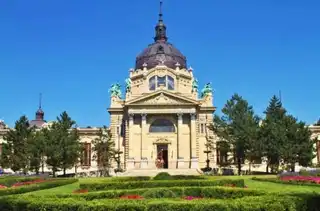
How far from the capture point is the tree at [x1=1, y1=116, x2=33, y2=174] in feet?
189

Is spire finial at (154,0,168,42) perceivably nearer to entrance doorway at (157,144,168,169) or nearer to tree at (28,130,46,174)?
entrance doorway at (157,144,168,169)

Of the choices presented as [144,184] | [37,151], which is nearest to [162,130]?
[37,151]

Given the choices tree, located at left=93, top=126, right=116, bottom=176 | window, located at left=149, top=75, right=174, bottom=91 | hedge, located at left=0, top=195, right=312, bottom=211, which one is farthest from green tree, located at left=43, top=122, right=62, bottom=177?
hedge, located at left=0, top=195, right=312, bottom=211

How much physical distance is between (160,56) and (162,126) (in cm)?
1603

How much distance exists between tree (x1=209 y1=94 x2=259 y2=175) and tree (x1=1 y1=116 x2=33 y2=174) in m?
28.8

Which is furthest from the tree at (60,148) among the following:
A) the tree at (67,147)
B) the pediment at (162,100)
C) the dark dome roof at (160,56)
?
the dark dome roof at (160,56)

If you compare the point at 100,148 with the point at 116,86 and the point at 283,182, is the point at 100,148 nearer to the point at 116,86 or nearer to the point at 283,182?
the point at 116,86

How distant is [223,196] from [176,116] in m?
42.3

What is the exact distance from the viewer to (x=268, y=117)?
5484cm

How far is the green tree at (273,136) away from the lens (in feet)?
168

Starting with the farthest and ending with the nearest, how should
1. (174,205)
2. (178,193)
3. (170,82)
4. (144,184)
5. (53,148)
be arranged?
(170,82) → (53,148) → (144,184) → (178,193) → (174,205)

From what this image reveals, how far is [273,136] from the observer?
5141 cm

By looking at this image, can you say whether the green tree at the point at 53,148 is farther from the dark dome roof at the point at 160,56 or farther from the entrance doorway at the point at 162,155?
the dark dome roof at the point at 160,56

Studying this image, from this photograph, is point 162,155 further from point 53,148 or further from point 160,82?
point 53,148
